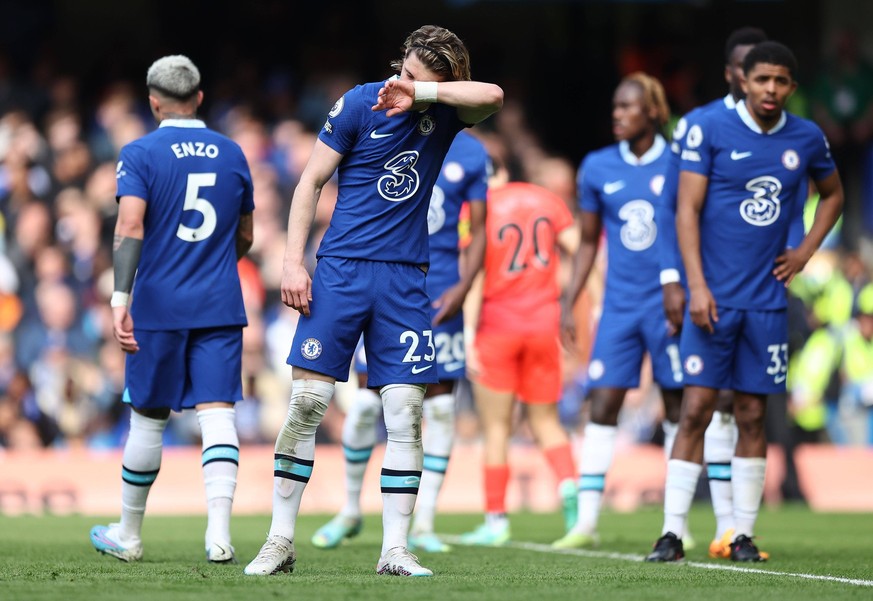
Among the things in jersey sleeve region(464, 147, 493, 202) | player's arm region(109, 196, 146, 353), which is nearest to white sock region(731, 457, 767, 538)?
jersey sleeve region(464, 147, 493, 202)

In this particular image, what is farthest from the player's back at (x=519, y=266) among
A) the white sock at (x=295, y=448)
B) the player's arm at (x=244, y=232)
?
the white sock at (x=295, y=448)

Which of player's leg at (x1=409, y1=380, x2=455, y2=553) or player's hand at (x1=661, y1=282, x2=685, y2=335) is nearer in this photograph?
player's hand at (x1=661, y1=282, x2=685, y2=335)

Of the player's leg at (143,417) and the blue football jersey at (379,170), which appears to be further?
the player's leg at (143,417)

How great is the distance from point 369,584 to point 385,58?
1395cm

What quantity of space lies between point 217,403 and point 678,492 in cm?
238

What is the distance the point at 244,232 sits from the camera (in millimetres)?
7453

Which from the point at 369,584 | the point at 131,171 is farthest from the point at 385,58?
the point at 369,584

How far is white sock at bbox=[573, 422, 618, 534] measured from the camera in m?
9.03

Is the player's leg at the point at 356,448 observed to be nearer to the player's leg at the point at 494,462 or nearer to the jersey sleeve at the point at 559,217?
the player's leg at the point at 494,462

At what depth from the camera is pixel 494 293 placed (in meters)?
9.86

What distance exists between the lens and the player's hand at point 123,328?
6754 mm

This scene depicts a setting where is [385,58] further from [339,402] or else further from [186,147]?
[186,147]

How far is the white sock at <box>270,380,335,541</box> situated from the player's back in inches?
147

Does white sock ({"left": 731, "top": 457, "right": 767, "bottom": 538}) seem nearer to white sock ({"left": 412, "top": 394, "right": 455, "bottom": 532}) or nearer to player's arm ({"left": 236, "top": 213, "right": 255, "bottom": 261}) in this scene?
white sock ({"left": 412, "top": 394, "right": 455, "bottom": 532})
